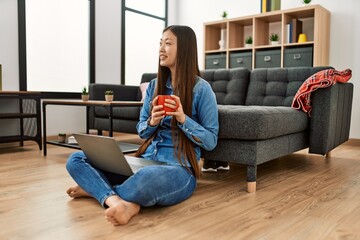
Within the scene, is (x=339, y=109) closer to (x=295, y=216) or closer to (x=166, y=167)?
(x=295, y=216)

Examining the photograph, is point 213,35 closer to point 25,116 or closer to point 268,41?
point 268,41

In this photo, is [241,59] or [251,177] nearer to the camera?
[251,177]


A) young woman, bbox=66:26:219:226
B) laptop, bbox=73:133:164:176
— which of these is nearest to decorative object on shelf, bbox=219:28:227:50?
young woman, bbox=66:26:219:226

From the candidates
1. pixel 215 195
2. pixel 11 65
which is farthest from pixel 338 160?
pixel 11 65

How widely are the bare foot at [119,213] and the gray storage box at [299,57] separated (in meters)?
2.76

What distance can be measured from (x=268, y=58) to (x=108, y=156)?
2.78m

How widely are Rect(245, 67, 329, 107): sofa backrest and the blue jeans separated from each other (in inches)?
55.5

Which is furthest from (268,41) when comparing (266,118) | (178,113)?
(178,113)

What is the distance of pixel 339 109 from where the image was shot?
2381 millimetres

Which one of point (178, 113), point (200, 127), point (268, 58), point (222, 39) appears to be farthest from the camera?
point (222, 39)

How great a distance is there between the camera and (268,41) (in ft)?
13.2

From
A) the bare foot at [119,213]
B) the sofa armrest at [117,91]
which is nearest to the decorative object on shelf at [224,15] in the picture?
the sofa armrest at [117,91]

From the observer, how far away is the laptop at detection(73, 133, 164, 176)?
1.30 m

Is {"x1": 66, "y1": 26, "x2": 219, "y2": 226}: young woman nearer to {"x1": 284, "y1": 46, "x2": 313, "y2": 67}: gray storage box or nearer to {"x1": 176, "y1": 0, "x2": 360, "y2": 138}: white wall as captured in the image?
{"x1": 284, "y1": 46, "x2": 313, "y2": 67}: gray storage box
